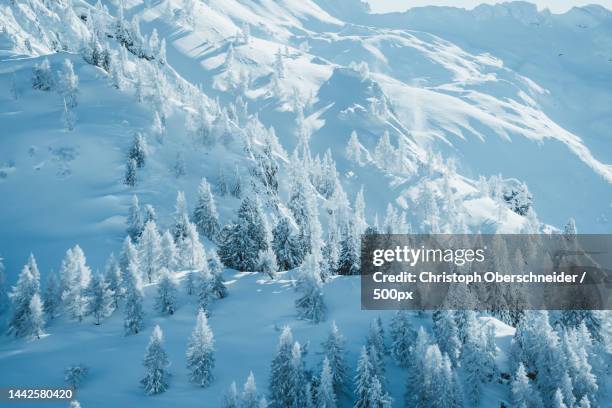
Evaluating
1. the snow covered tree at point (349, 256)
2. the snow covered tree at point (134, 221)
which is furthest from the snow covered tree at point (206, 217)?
the snow covered tree at point (349, 256)

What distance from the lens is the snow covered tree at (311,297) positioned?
60.1 m

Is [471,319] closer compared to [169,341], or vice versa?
[169,341]

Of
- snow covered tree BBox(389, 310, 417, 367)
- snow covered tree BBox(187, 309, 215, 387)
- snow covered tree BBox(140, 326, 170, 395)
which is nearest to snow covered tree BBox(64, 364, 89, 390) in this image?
snow covered tree BBox(140, 326, 170, 395)

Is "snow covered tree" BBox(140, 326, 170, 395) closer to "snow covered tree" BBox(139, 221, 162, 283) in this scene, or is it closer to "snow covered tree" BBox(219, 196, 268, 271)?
"snow covered tree" BBox(139, 221, 162, 283)

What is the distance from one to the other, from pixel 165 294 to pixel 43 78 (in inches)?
2707

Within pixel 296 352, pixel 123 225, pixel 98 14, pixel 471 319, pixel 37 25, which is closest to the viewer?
pixel 296 352

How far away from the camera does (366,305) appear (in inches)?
2499

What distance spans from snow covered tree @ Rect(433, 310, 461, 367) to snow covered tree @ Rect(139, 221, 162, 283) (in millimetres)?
34203

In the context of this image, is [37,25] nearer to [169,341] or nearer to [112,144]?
[112,144]

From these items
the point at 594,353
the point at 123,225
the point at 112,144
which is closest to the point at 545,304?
the point at 594,353

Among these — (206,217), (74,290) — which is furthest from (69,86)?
(74,290)

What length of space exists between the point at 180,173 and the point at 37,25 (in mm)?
86947

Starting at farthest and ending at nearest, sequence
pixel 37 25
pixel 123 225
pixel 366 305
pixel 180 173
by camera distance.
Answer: pixel 37 25
pixel 180 173
pixel 123 225
pixel 366 305

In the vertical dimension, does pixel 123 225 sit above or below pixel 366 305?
above
